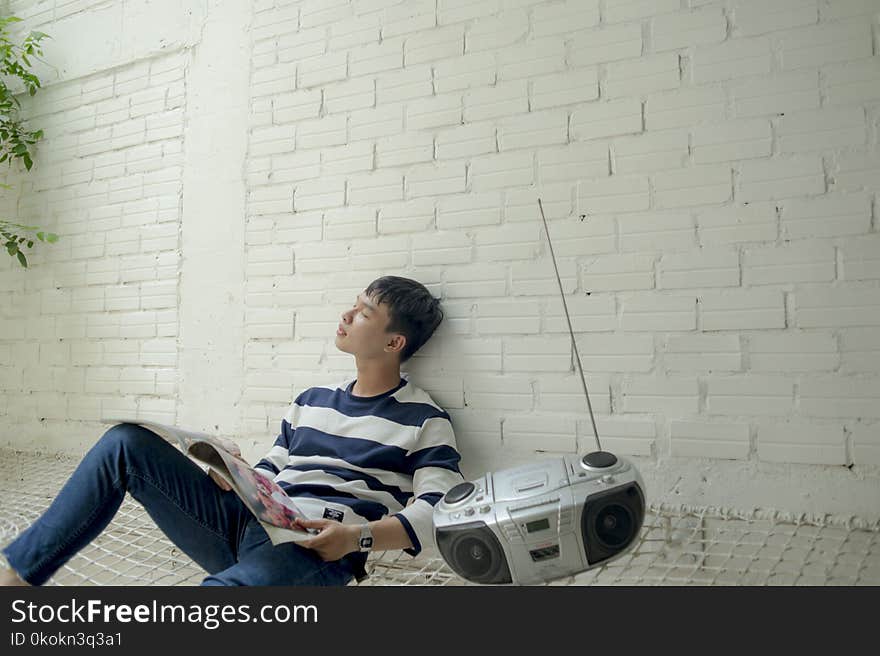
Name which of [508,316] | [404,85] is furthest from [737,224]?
[404,85]

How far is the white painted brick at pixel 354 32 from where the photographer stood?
2.13 metres

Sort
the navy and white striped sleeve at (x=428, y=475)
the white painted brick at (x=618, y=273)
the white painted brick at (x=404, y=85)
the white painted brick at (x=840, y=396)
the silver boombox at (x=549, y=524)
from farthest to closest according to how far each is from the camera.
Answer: the white painted brick at (x=404, y=85) < the white painted brick at (x=618, y=273) < the white painted brick at (x=840, y=396) < the navy and white striped sleeve at (x=428, y=475) < the silver boombox at (x=549, y=524)

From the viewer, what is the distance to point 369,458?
1.63 metres

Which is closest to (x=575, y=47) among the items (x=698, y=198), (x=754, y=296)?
(x=698, y=198)

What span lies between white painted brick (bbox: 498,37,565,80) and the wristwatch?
1290mm

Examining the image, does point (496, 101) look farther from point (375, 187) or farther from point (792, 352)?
point (792, 352)

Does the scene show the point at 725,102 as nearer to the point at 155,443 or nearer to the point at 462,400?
the point at 462,400

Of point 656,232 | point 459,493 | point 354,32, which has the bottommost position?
point 459,493

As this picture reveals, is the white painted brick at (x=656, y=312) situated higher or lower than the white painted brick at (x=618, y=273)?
lower

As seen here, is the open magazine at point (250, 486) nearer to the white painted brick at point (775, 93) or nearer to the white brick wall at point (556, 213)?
the white brick wall at point (556, 213)

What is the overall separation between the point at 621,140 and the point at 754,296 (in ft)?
1.71

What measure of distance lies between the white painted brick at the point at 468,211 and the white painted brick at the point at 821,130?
73 cm

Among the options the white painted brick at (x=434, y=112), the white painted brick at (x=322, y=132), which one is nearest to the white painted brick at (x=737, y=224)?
the white painted brick at (x=434, y=112)

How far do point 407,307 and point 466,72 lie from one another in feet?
2.37
